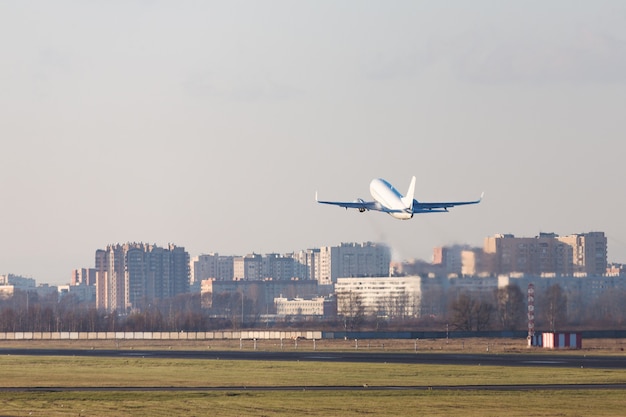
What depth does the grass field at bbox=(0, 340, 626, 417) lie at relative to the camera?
64812 mm

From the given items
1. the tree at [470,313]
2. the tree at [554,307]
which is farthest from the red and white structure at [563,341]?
the tree at [470,313]

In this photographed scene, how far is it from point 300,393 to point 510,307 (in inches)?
3916

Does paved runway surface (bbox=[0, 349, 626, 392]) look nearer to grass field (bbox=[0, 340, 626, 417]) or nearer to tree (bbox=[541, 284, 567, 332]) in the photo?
grass field (bbox=[0, 340, 626, 417])

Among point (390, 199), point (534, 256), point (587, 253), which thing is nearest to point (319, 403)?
point (390, 199)

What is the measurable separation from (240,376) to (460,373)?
16.0 m

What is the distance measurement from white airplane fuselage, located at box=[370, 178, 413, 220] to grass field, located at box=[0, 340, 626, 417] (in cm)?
2303

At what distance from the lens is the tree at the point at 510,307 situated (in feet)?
524

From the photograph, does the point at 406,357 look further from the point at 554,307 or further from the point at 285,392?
the point at 554,307

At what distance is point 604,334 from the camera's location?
158875 millimetres

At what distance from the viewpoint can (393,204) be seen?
128625 mm

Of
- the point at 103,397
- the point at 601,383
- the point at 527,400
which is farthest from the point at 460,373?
the point at 103,397

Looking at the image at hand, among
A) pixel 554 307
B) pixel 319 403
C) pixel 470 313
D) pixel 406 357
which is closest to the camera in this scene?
pixel 319 403

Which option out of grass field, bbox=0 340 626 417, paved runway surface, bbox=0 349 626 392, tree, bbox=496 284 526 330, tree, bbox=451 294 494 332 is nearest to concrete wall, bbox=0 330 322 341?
tree, bbox=451 294 494 332

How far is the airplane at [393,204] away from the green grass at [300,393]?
969 inches
